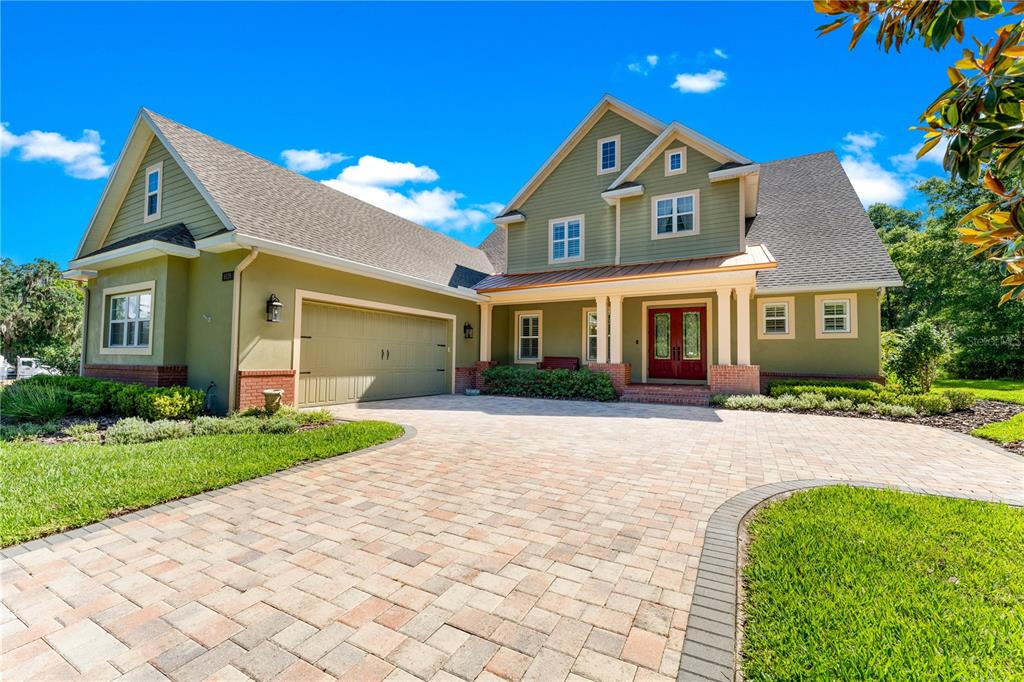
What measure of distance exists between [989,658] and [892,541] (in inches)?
53.4

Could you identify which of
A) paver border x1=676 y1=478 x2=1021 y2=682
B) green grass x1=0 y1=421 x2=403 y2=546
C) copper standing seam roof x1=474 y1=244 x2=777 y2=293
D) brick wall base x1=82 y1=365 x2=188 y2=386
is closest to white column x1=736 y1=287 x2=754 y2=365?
copper standing seam roof x1=474 y1=244 x2=777 y2=293

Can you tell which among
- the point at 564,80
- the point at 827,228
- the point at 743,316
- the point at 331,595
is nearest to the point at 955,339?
the point at 827,228

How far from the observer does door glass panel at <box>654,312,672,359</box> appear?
14.6 meters

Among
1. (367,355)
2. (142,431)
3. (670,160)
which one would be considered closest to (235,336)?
(142,431)

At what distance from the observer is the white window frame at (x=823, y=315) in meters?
13.4

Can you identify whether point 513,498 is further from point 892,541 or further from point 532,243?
point 532,243

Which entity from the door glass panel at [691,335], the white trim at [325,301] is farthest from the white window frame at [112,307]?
the door glass panel at [691,335]

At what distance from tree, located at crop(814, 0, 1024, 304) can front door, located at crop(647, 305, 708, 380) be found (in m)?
12.8

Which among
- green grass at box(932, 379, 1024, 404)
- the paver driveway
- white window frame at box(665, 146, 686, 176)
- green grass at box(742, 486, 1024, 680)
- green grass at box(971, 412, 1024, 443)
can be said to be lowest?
the paver driveway

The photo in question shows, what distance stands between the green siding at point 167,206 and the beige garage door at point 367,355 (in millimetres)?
2972

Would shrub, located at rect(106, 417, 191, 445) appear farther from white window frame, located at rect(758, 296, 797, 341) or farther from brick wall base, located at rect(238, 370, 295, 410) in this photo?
white window frame, located at rect(758, 296, 797, 341)

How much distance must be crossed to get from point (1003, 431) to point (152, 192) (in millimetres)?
18991

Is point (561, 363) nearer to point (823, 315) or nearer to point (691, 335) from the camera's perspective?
point (691, 335)

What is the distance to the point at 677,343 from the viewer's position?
47.4 feet
